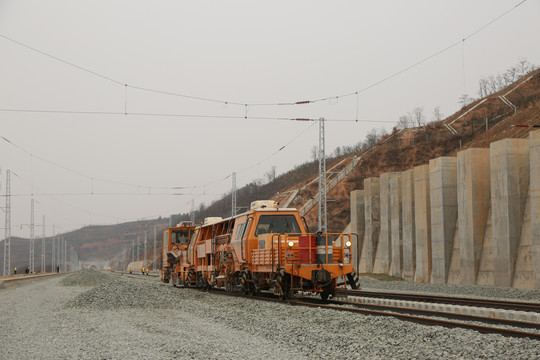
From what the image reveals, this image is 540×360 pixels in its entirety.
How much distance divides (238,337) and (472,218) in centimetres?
2458

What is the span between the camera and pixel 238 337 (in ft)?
39.9

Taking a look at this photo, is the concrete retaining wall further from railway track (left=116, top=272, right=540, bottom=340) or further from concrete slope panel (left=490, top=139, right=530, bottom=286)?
railway track (left=116, top=272, right=540, bottom=340)

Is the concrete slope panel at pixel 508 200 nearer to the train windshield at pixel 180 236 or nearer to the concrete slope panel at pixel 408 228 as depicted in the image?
the concrete slope panel at pixel 408 228

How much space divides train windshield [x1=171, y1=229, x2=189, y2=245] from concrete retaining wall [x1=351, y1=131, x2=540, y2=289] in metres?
16.0

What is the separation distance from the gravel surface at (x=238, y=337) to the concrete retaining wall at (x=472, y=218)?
1707 centimetres

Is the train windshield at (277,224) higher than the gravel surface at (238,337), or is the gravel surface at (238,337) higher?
the train windshield at (277,224)

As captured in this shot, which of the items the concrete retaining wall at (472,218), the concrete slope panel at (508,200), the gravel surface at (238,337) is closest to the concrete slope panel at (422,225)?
the concrete retaining wall at (472,218)

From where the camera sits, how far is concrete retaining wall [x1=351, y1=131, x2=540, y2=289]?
2956cm

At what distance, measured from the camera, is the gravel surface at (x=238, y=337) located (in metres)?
9.61

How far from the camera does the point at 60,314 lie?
58.4ft

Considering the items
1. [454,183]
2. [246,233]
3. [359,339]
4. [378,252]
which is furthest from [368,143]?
[359,339]

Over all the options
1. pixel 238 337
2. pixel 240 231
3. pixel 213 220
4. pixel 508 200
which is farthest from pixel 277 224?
pixel 508 200

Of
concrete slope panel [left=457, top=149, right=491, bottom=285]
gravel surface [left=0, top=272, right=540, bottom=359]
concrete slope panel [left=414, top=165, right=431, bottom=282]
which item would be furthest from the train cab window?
concrete slope panel [left=414, top=165, right=431, bottom=282]

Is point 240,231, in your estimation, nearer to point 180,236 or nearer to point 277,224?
point 277,224
